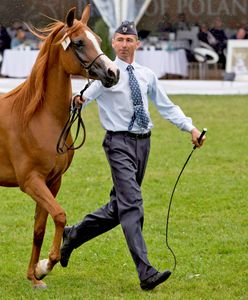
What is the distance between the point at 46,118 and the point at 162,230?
244 cm

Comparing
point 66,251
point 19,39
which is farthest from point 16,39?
point 66,251

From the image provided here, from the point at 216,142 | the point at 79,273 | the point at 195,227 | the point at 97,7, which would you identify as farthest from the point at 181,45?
the point at 79,273

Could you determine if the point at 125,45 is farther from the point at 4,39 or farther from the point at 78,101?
the point at 4,39

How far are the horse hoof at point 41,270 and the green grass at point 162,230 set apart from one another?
12 cm

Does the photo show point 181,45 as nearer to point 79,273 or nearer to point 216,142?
point 216,142

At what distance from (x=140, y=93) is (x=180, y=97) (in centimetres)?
1354

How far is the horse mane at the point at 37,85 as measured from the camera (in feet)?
21.8

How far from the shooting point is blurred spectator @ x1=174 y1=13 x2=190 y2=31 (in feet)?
87.9

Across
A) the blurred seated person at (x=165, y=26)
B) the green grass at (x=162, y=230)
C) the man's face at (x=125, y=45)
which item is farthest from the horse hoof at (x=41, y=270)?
the blurred seated person at (x=165, y=26)

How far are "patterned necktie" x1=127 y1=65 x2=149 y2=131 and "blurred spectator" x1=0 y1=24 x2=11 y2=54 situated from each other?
18.6 metres

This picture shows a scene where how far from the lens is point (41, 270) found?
22.0 ft

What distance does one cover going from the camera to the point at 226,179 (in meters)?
11.4

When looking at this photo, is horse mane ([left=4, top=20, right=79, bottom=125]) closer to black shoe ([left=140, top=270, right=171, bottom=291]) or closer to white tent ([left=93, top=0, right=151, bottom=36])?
black shoe ([left=140, top=270, right=171, bottom=291])

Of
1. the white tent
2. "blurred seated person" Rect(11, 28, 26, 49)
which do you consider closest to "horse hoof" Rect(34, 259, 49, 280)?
the white tent
